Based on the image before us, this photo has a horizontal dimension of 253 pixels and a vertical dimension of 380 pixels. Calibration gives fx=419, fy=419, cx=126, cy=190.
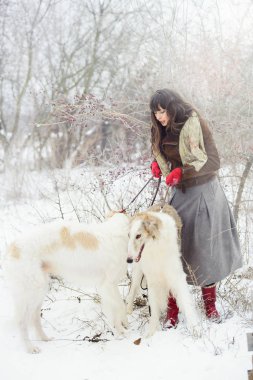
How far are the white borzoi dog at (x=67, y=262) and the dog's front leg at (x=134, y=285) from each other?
29 cm

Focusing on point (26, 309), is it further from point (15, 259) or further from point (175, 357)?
point (175, 357)

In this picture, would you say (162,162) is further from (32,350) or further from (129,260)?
(32,350)

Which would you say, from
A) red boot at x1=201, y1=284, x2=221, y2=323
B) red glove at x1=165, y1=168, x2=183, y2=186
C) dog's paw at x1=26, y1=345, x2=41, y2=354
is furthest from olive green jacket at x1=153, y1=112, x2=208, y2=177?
dog's paw at x1=26, y1=345, x2=41, y2=354

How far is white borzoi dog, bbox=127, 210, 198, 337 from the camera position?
11.3 feet

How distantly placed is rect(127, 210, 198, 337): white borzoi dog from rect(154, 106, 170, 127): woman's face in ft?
2.56

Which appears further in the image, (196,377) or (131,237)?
(131,237)

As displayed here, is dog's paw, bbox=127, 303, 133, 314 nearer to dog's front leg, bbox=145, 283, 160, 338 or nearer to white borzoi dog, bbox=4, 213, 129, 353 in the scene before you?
white borzoi dog, bbox=4, 213, 129, 353

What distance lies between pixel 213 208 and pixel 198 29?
2935 mm

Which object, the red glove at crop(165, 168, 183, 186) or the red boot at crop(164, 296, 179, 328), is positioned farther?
the red boot at crop(164, 296, 179, 328)

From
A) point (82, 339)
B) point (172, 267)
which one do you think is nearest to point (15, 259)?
point (82, 339)

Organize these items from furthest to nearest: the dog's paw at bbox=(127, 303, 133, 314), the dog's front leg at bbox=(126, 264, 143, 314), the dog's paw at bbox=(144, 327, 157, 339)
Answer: the dog's paw at bbox=(127, 303, 133, 314) < the dog's front leg at bbox=(126, 264, 143, 314) < the dog's paw at bbox=(144, 327, 157, 339)

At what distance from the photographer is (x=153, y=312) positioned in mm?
3736

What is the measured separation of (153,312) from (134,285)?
1.74ft

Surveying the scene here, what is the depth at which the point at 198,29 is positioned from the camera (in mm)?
5453
